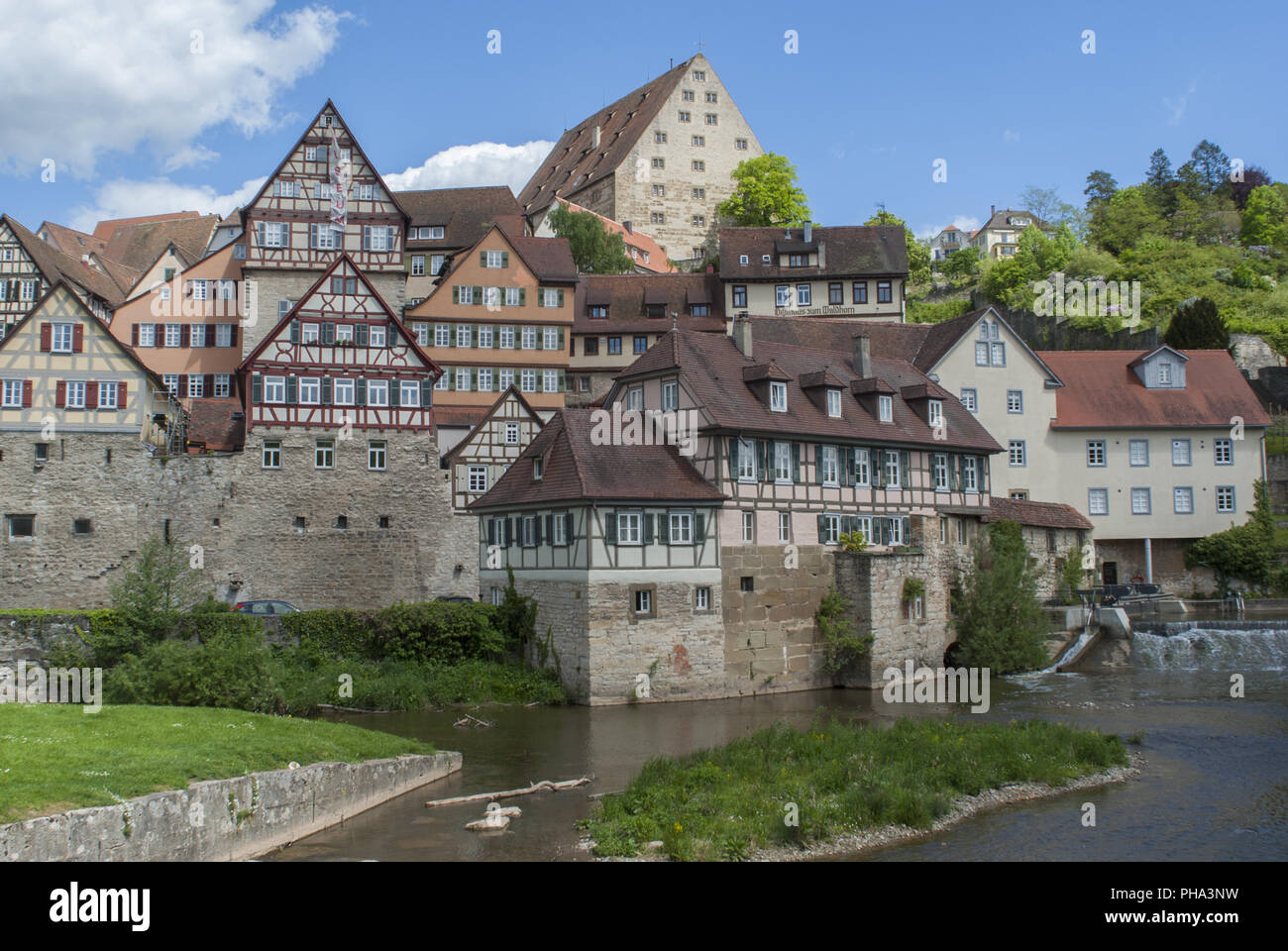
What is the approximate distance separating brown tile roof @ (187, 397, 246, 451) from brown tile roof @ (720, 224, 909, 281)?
24.3m

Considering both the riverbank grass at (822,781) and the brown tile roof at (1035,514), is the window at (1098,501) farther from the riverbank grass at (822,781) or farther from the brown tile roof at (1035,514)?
the riverbank grass at (822,781)

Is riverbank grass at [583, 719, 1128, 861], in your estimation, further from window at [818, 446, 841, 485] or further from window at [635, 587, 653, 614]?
window at [818, 446, 841, 485]

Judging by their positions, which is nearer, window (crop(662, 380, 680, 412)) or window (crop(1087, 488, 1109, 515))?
window (crop(662, 380, 680, 412))

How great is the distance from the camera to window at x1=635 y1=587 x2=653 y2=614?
93.5ft

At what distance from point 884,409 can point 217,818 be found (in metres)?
25.9

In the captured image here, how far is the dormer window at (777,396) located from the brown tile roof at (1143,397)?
58.7 ft

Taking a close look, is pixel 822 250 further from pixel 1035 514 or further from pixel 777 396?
pixel 777 396

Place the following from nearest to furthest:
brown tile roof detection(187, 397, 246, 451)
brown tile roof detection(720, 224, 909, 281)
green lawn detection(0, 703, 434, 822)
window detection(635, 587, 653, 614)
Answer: green lawn detection(0, 703, 434, 822) → window detection(635, 587, 653, 614) → brown tile roof detection(187, 397, 246, 451) → brown tile roof detection(720, 224, 909, 281)

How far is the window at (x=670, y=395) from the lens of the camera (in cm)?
3147

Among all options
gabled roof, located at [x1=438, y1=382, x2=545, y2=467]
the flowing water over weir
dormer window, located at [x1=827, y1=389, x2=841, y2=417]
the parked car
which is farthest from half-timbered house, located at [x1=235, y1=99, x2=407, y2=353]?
the flowing water over weir

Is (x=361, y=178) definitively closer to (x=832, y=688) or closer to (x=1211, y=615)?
(x=832, y=688)

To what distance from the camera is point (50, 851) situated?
34.3ft

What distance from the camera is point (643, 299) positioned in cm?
5481
